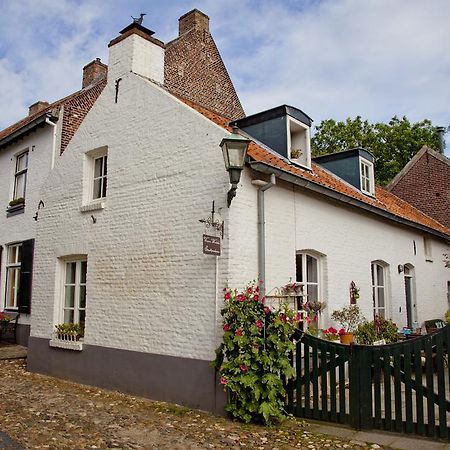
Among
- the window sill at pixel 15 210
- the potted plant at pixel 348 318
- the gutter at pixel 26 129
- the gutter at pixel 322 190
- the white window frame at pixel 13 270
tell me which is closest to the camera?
the gutter at pixel 322 190

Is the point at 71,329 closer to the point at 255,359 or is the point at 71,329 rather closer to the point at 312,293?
the point at 255,359

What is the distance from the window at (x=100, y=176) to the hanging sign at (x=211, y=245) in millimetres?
3958

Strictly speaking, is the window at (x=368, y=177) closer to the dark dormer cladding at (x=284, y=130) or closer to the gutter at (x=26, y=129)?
the dark dormer cladding at (x=284, y=130)

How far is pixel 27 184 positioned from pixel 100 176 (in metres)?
4.66

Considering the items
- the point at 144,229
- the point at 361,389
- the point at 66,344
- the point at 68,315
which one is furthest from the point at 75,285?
the point at 361,389

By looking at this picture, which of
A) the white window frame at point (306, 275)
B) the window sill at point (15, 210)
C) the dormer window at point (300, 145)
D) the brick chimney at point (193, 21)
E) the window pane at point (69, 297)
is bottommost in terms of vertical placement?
the window pane at point (69, 297)

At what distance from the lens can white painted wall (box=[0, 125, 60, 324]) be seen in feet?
42.3

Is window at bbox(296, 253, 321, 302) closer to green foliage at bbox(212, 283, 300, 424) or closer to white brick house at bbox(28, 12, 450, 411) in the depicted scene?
white brick house at bbox(28, 12, 450, 411)

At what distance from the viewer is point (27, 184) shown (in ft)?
44.1

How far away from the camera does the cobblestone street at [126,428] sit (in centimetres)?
547

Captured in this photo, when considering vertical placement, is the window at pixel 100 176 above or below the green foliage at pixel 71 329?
above

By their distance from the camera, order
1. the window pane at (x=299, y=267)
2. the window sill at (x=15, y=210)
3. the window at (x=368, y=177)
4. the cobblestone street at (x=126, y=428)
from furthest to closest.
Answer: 1. the window sill at (x=15, y=210)
2. the window at (x=368, y=177)
3. the window pane at (x=299, y=267)
4. the cobblestone street at (x=126, y=428)

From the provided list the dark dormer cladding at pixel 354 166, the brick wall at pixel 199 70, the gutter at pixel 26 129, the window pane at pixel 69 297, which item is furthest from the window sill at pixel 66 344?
the brick wall at pixel 199 70

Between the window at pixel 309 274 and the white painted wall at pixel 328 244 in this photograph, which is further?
the window at pixel 309 274
